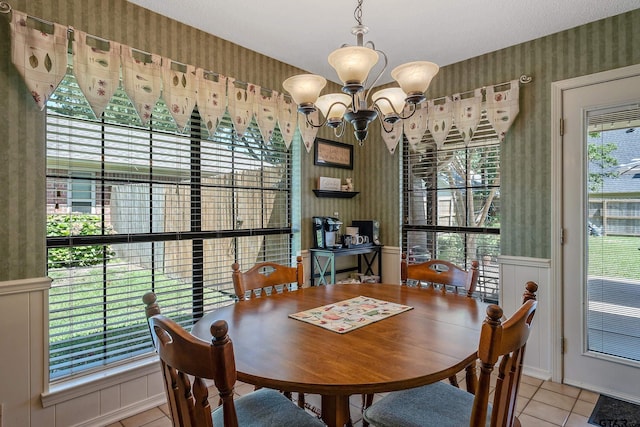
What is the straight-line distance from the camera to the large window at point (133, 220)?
2041 millimetres

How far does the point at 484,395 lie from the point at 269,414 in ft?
2.68

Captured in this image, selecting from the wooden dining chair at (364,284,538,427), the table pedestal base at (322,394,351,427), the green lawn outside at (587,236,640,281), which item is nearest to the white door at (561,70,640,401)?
the green lawn outside at (587,236,640,281)

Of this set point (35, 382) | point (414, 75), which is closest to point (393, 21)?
point (414, 75)

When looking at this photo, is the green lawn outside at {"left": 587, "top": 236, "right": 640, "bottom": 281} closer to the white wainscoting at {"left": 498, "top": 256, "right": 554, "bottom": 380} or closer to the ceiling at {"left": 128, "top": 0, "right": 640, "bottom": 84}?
the white wainscoting at {"left": 498, "top": 256, "right": 554, "bottom": 380}

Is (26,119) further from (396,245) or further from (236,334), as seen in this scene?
(396,245)

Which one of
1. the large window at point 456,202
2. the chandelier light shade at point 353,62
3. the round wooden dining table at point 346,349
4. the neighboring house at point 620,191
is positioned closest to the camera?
the round wooden dining table at point 346,349

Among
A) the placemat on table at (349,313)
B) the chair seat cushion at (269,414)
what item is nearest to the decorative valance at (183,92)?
the placemat on table at (349,313)

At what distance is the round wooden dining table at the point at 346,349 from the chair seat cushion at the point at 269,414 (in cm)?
9

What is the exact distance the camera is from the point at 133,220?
2299 mm

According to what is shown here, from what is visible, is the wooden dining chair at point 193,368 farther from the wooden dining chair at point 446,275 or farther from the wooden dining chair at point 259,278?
the wooden dining chair at point 446,275

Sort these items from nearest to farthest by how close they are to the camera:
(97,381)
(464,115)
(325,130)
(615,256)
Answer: (97,381)
(615,256)
(464,115)
(325,130)

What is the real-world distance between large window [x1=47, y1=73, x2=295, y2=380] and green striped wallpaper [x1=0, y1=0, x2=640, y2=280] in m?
0.14

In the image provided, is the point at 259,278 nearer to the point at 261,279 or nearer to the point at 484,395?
the point at 261,279

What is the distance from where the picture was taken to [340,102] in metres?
1.91
